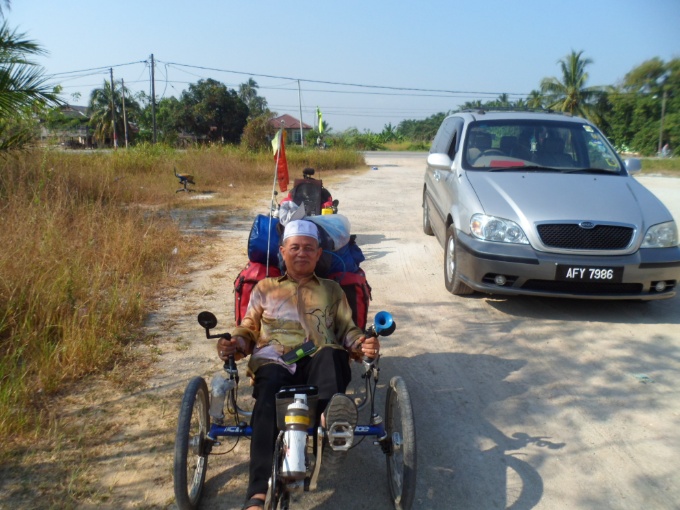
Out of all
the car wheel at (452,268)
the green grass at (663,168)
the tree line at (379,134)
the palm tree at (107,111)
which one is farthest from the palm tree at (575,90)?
the car wheel at (452,268)

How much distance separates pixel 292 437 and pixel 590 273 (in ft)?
11.6

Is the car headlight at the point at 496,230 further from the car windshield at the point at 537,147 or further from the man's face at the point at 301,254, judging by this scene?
the man's face at the point at 301,254

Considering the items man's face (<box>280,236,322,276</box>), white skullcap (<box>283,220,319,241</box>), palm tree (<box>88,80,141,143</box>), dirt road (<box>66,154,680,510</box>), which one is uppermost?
palm tree (<box>88,80,141,143</box>)

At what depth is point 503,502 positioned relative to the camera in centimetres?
276

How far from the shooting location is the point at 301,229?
328cm

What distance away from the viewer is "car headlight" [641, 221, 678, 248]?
5000 millimetres

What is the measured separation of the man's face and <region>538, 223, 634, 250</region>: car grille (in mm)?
2654

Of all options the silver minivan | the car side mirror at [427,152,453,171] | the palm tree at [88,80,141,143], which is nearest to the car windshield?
the silver minivan

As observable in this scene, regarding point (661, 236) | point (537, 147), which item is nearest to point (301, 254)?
point (661, 236)

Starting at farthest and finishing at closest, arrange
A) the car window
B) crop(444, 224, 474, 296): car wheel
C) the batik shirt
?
the car window < crop(444, 224, 474, 296): car wheel < the batik shirt

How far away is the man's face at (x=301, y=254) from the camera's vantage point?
10.6 ft

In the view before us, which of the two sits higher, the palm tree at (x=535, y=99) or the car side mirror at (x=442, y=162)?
the palm tree at (x=535, y=99)

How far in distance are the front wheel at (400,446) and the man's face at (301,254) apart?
0.84 metres

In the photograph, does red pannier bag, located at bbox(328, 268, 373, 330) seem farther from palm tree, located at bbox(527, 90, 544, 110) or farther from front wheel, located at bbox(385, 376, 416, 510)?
palm tree, located at bbox(527, 90, 544, 110)
